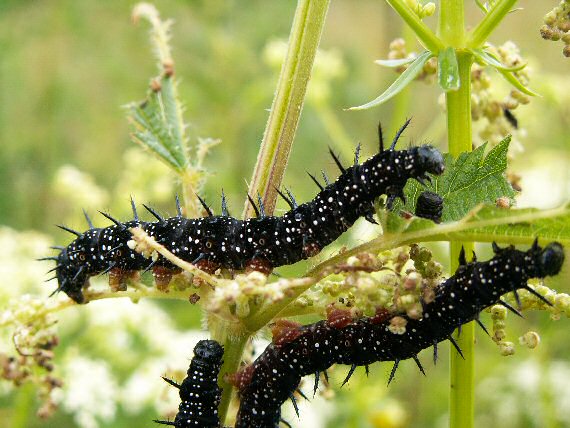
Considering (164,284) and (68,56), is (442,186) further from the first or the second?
(68,56)

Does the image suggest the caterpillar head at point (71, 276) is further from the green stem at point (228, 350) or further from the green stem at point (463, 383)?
the green stem at point (463, 383)

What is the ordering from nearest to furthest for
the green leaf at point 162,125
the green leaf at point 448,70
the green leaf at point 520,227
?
the green leaf at point 520,227 < the green leaf at point 448,70 < the green leaf at point 162,125

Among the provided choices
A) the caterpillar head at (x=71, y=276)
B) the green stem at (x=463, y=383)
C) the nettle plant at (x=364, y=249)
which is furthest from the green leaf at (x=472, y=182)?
the caterpillar head at (x=71, y=276)

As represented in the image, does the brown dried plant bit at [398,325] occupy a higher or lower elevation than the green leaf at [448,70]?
lower

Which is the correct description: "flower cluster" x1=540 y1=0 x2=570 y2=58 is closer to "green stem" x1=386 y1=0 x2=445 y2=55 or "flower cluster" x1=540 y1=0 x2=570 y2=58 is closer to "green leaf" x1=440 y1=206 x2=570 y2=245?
"green stem" x1=386 y1=0 x2=445 y2=55

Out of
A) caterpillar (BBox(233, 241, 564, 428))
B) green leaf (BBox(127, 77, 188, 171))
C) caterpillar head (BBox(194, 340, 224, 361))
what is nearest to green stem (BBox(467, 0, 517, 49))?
caterpillar (BBox(233, 241, 564, 428))

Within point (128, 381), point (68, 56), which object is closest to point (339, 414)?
point (128, 381)
